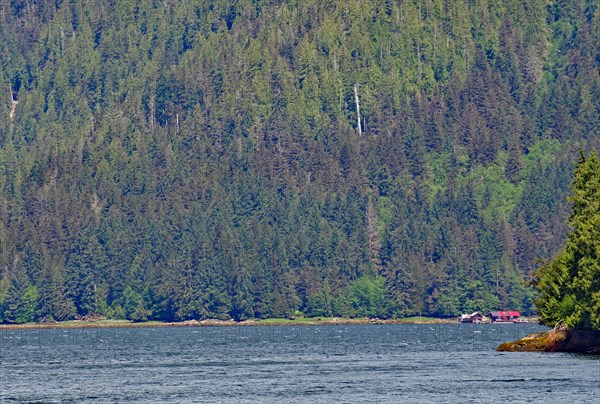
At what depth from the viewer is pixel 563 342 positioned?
166875 mm

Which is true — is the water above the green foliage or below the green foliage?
below

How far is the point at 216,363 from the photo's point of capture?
178375mm

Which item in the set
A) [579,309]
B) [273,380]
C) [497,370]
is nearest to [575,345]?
[579,309]

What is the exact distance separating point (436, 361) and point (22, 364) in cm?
5215

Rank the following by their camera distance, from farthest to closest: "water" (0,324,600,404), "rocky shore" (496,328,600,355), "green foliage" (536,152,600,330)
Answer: "rocky shore" (496,328,600,355)
"green foliage" (536,152,600,330)
"water" (0,324,600,404)

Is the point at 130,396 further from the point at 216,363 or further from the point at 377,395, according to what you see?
the point at 216,363

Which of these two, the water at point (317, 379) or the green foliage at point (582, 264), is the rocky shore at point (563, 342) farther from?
the water at point (317, 379)

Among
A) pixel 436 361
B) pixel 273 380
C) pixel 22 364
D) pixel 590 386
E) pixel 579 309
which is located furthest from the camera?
pixel 22 364

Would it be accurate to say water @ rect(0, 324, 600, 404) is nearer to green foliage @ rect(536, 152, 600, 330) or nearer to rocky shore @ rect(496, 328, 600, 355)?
rocky shore @ rect(496, 328, 600, 355)

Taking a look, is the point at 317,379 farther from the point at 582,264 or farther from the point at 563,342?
the point at 563,342

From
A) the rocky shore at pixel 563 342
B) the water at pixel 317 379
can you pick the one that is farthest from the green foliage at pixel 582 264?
the water at pixel 317 379

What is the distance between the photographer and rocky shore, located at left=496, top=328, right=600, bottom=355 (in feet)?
529

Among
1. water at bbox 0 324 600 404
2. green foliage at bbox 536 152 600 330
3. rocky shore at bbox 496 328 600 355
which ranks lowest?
water at bbox 0 324 600 404

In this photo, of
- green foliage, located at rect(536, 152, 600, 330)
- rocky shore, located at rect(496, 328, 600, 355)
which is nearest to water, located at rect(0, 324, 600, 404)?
rocky shore, located at rect(496, 328, 600, 355)
